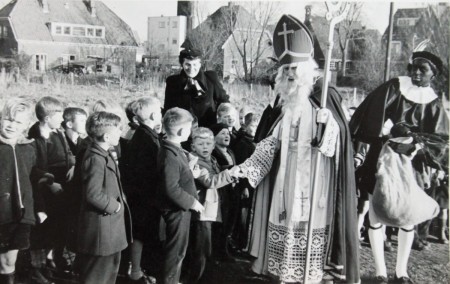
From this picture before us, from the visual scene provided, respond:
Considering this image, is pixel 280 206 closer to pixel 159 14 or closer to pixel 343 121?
pixel 343 121

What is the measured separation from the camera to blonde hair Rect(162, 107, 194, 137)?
4512 millimetres

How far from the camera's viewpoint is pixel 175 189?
441 cm

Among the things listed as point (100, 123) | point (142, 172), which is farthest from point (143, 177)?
point (100, 123)

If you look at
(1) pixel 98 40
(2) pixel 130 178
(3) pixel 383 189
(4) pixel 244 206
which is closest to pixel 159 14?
(1) pixel 98 40

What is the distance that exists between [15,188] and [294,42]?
2932 mm

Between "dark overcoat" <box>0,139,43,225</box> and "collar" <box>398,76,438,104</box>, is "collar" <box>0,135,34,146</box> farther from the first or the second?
"collar" <box>398,76,438,104</box>

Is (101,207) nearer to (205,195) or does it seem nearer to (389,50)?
(205,195)

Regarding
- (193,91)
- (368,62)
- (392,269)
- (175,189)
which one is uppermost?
(368,62)

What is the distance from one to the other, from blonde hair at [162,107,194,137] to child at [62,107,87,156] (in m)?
0.86

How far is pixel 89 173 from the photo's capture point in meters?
4.27

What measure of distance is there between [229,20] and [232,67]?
0.48 metres

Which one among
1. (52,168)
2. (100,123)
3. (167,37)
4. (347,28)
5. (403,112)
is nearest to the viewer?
(100,123)

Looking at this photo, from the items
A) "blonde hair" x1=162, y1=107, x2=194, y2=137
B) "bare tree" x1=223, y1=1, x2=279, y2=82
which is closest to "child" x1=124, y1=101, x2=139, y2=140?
"blonde hair" x1=162, y1=107, x2=194, y2=137

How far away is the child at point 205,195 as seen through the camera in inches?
185
